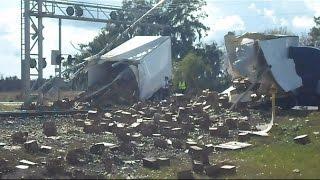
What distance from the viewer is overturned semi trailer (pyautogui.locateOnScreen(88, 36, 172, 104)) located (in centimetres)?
3127

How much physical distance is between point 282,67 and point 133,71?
9430 millimetres

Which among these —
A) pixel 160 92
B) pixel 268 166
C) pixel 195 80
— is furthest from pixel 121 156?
pixel 195 80

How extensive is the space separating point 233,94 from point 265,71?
1779 mm

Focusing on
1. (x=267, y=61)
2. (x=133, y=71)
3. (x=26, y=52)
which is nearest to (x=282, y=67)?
(x=267, y=61)

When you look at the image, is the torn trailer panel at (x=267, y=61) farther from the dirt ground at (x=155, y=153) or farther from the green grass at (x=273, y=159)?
the green grass at (x=273, y=159)

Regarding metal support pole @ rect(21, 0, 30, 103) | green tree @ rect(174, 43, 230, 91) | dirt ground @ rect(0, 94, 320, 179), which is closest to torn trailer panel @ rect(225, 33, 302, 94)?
dirt ground @ rect(0, 94, 320, 179)

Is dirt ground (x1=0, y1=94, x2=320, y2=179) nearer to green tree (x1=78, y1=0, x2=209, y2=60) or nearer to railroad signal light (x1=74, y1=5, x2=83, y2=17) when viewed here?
railroad signal light (x1=74, y1=5, x2=83, y2=17)

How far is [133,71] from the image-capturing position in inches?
1241

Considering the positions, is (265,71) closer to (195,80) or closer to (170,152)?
(170,152)

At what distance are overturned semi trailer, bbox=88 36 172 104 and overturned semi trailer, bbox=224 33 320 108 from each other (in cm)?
778

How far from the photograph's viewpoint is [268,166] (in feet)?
36.3

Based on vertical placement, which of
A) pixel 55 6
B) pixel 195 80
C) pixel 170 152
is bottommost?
pixel 195 80

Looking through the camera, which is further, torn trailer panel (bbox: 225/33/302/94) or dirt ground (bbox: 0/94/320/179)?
torn trailer panel (bbox: 225/33/302/94)

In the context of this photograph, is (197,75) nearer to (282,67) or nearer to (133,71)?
(133,71)
